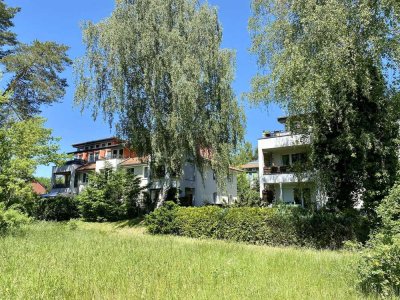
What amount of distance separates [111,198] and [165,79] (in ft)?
42.1

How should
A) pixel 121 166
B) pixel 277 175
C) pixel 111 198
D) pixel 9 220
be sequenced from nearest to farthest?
pixel 9 220 → pixel 277 175 → pixel 111 198 → pixel 121 166

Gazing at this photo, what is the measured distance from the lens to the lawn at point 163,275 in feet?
20.4

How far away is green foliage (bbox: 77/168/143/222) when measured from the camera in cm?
3162

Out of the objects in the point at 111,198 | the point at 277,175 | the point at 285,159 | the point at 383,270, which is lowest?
the point at 383,270

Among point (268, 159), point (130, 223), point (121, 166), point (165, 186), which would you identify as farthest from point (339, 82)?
point (121, 166)

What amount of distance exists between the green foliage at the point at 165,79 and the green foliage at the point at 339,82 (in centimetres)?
691

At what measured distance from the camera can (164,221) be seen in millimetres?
22516

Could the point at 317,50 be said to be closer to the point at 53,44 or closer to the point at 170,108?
the point at 170,108

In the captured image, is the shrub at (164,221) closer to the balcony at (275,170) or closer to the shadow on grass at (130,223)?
the shadow on grass at (130,223)

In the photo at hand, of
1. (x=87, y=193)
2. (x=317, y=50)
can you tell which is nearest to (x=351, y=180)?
(x=317, y=50)

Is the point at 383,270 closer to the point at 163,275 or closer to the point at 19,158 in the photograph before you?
the point at 163,275

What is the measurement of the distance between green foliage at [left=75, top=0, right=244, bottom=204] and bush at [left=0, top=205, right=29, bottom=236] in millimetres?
10625

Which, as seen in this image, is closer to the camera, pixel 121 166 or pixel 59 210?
pixel 59 210

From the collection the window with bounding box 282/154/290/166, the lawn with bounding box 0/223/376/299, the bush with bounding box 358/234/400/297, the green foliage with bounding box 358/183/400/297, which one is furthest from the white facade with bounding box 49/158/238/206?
the bush with bounding box 358/234/400/297
